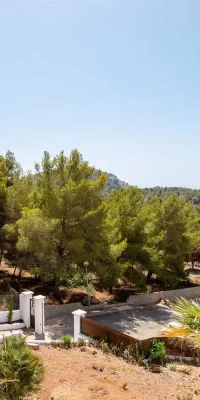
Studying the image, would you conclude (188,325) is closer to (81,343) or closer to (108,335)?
(81,343)

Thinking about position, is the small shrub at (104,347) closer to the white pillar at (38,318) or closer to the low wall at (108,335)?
the low wall at (108,335)

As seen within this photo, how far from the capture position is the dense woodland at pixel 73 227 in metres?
18.4

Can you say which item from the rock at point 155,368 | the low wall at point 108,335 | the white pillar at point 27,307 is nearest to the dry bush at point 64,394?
the rock at point 155,368

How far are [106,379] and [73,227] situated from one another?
418 inches

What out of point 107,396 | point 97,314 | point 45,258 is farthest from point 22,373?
point 97,314

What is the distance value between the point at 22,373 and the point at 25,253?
14.4 metres

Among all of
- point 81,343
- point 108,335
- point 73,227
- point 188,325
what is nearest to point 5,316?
point 81,343

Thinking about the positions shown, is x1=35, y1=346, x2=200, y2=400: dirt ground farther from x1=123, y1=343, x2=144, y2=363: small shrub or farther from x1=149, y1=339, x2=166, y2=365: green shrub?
x1=149, y1=339, x2=166, y2=365: green shrub

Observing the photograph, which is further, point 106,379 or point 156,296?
point 156,296

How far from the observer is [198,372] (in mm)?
11391

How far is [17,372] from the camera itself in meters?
5.90

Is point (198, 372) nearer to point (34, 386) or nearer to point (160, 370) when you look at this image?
point (160, 370)

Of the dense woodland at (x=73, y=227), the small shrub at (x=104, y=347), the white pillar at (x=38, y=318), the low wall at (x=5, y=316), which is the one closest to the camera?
the small shrub at (x=104, y=347)

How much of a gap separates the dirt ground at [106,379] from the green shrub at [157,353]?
1.64 feet
